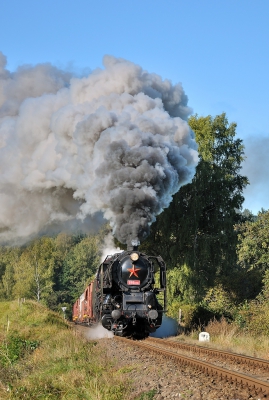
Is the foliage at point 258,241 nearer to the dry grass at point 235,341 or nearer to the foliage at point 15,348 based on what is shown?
the dry grass at point 235,341

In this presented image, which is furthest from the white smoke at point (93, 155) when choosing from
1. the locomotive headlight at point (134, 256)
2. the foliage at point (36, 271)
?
Answer: the foliage at point (36, 271)

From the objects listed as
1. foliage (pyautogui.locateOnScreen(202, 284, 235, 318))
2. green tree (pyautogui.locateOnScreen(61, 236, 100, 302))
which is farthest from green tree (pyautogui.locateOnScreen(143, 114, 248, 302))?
green tree (pyautogui.locateOnScreen(61, 236, 100, 302))

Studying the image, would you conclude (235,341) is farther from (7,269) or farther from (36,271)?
(7,269)

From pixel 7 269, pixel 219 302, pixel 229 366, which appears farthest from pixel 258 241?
pixel 7 269

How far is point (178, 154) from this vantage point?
61.3 feet

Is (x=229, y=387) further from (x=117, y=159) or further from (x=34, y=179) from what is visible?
(x=34, y=179)

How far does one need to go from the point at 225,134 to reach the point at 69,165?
12726mm

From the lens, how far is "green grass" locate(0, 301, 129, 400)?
27.2 ft

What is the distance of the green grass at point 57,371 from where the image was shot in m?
8.29

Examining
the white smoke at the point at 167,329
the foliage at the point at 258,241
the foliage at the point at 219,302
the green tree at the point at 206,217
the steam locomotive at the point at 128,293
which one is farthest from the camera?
the green tree at the point at 206,217

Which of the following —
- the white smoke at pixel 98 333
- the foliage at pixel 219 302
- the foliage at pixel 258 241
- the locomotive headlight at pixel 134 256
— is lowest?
the white smoke at pixel 98 333

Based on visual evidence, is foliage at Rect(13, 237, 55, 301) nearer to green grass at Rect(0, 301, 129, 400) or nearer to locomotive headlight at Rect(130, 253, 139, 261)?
green grass at Rect(0, 301, 129, 400)

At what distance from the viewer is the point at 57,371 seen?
1035cm

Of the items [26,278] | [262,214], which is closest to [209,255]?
[262,214]
